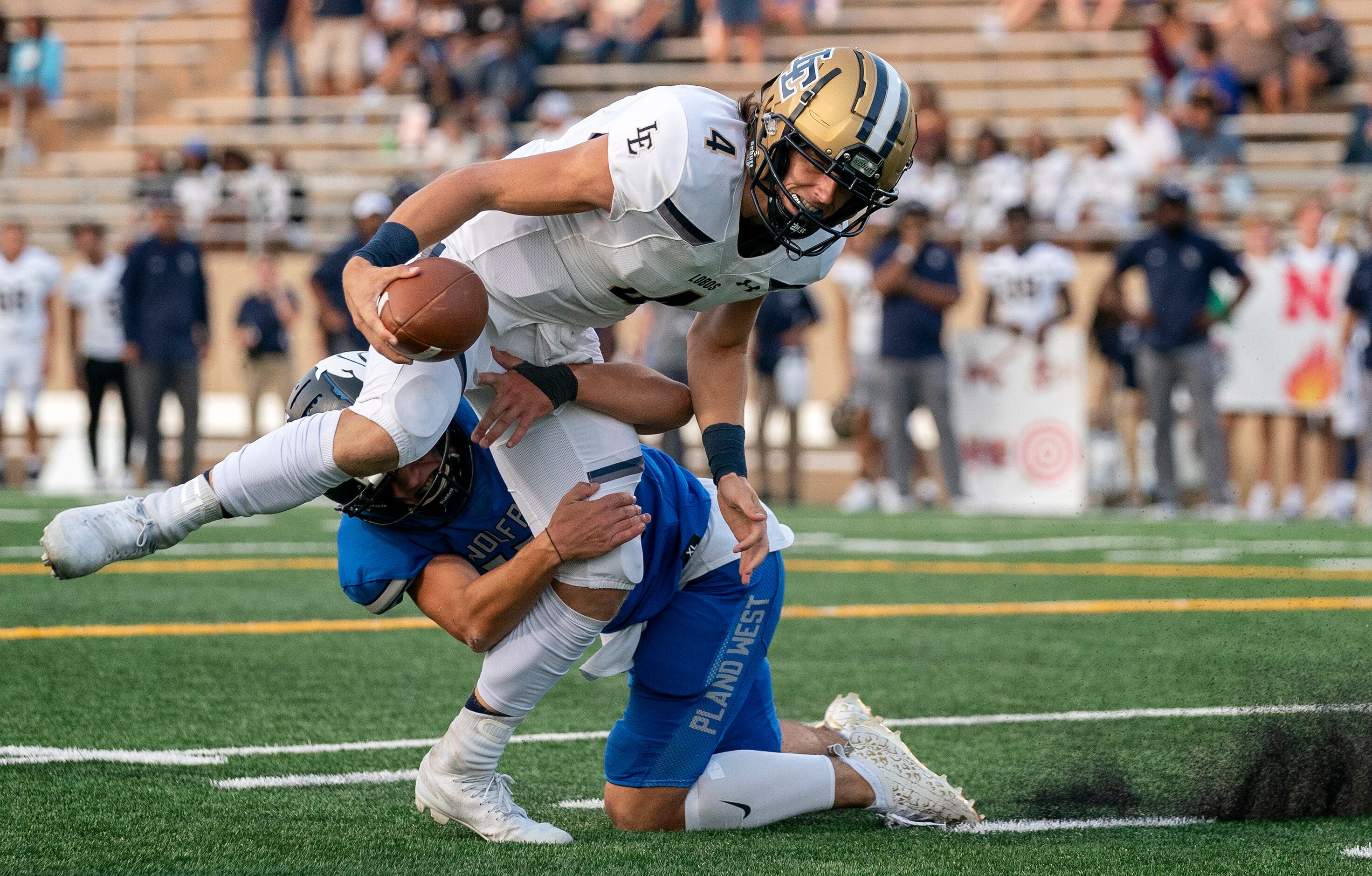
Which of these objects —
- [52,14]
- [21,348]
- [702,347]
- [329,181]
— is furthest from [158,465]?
[52,14]

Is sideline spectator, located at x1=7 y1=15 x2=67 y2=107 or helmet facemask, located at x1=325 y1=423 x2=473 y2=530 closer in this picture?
helmet facemask, located at x1=325 y1=423 x2=473 y2=530

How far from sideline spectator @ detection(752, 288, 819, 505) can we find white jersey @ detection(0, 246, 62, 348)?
5.37 metres

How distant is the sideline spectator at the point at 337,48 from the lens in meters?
18.5

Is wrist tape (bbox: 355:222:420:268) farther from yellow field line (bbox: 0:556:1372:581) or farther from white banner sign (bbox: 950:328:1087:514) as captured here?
white banner sign (bbox: 950:328:1087:514)

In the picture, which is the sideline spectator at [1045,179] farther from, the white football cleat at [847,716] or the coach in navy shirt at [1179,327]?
the white football cleat at [847,716]

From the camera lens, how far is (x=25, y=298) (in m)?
12.6

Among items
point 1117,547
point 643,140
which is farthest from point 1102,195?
point 643,140

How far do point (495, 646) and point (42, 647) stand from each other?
8.52 feet

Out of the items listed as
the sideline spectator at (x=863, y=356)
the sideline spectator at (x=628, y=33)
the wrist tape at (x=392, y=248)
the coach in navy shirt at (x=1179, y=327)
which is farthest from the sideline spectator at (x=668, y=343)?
the wrist tape at (x=392, y=248)

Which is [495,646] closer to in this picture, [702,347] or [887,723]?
[702,347]

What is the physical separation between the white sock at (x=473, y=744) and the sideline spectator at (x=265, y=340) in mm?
9840

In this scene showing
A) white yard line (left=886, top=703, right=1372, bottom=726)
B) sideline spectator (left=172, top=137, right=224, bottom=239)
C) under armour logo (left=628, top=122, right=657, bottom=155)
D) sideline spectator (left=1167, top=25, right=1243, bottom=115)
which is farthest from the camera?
sideline spectator (left=172, top=137, right=224, bottom=239)

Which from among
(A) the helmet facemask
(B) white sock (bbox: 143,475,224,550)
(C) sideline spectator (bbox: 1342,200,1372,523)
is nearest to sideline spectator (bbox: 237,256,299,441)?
(C) sideline spectator (bbox: 1342,200,1372,523)

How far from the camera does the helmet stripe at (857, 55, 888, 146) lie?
3.28 meters
